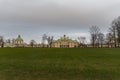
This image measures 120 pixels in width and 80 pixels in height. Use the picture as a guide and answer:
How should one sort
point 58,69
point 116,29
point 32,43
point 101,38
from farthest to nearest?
point 32,43
point 101,38
point 116,29
point 58,69

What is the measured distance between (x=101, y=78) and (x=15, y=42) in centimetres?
14063

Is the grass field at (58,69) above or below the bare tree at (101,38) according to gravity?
below

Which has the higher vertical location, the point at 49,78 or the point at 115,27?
the point at 115,27

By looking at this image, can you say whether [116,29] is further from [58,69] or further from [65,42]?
[58,69]

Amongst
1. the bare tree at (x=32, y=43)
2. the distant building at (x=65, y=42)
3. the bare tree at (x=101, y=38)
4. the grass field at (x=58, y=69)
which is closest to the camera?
the grass field at (x=58, y=69)

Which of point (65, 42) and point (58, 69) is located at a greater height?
point (65, 42)

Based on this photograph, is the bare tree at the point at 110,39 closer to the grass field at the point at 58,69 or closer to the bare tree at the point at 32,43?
the bare tree at the point at 32,43

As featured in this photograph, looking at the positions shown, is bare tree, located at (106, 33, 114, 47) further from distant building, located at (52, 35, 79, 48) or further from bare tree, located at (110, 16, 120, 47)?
distant building, located at (52, 35, 79, 48)

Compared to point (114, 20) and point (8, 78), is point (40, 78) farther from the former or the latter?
point (114, 20)

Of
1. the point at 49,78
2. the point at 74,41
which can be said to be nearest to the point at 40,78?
the point at 49,78

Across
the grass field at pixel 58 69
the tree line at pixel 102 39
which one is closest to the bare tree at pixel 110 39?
the tree line at pixel 102 39

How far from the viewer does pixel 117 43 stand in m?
108

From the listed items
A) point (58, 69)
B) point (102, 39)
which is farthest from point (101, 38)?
point (58, 69)

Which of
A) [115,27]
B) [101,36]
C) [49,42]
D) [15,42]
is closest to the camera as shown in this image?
[115,27]
